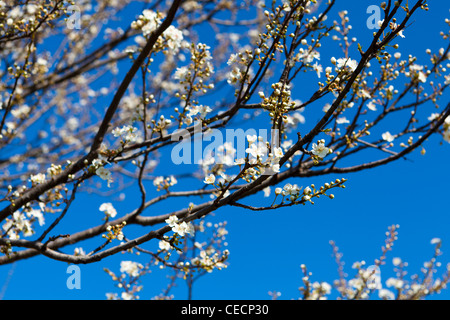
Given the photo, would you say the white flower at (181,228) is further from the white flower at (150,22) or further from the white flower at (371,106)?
the white flower at (371,106)

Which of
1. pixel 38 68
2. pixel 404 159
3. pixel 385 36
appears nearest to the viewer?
pixel 385 36

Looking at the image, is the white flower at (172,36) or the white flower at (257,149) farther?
the white flower at (172,36)

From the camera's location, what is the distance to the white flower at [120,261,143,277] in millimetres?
4988

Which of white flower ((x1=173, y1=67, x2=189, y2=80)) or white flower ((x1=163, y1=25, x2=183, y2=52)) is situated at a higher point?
white flower ((x1=163, y1=25, x2=183, y2=52))

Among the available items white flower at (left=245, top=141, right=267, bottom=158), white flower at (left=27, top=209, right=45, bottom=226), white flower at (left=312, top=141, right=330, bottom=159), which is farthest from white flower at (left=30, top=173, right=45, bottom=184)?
white flower at (left=312, top=141, right=330, bottom=159)

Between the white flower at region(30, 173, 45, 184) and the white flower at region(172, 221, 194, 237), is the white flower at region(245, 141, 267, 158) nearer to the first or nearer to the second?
the white flower at region(172, 221, 194, 237)

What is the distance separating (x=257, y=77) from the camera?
131 inches

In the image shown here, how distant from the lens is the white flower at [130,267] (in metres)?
4.99

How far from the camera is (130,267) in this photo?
5.03m

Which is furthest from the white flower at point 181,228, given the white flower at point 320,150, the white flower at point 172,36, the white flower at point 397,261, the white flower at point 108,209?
the white flower at point 397,261
